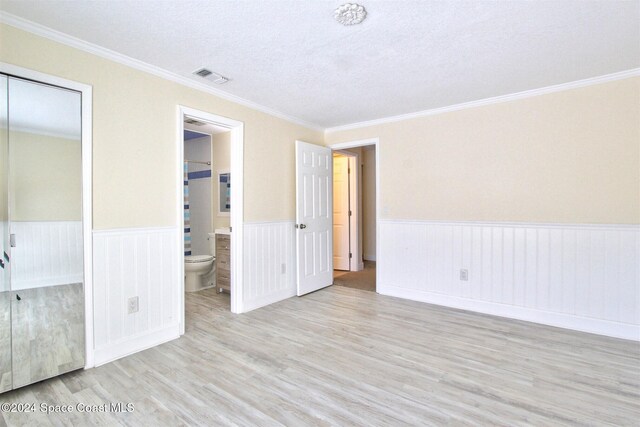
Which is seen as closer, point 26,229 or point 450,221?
point 26,229

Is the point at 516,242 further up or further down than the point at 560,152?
further down

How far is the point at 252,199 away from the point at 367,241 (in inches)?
157

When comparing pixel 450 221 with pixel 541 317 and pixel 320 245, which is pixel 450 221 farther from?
pixel 320 245

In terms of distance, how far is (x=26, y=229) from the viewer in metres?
2.09

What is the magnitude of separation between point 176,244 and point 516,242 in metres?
3.43

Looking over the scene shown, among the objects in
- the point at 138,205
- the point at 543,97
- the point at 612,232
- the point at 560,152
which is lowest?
the point at 612,232

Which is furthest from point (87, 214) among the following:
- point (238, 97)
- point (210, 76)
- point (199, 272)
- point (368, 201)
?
point (368, 201)

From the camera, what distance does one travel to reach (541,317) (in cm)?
318

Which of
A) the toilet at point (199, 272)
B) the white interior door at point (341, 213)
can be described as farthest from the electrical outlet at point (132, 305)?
the white interior door at point (341, 213)

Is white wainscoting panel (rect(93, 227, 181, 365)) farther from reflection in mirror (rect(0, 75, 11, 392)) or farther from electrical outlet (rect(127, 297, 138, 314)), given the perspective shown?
reflection in mirror (rect(0, 75, 11, 392))

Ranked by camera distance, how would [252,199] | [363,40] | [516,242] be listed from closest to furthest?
1. [363,40]
2. [516,242]
3. [252,199]

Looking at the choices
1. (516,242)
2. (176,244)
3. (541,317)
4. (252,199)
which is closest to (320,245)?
(252,199)

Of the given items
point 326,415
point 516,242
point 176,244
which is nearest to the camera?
point 326,415

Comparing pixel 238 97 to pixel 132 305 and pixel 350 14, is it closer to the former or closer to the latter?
pixel 350 14
